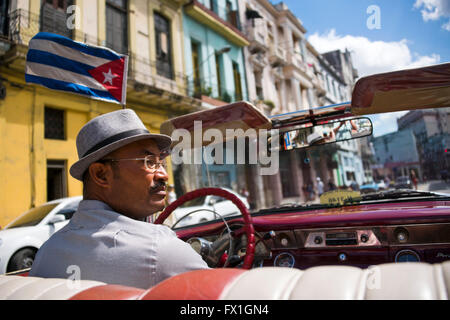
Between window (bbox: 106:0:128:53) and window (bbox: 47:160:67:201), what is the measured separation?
5127 mm

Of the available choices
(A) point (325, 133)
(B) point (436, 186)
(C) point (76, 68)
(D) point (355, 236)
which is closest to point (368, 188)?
(B) point (436, 186)

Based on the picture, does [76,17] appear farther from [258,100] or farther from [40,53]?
[258,100]

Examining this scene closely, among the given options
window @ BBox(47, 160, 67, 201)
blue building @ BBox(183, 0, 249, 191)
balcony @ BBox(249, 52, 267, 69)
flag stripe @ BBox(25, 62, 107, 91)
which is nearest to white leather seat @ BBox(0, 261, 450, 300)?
flag stripe @ BBox(25, 62, 107, 91)

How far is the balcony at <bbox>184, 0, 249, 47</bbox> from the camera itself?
15.6 m

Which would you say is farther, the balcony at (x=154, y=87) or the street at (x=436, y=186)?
the balcony at (x=154, y=87)

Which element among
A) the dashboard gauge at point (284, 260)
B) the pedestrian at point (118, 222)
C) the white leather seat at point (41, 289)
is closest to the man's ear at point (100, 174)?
the pedestrian at point (118, 222)

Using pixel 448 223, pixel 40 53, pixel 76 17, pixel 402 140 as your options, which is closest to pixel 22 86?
pixel 76 17

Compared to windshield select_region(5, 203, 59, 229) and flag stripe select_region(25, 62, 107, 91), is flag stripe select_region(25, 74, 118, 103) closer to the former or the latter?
flag stripe select_region(25, 62, 107, 91)

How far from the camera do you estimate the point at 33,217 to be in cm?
656

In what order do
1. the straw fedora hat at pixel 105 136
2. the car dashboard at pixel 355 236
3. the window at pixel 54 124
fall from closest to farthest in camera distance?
1. the straw fedora hat at pixel 105 136
2. the car dashboard at pixel 355 236
3. the window at pixel 54 124

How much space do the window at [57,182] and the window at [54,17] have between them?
4.35 meters

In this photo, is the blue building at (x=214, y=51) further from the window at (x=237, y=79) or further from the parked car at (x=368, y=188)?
the parked car at (x=368, y=188)

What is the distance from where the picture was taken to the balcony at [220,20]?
15.6 metres

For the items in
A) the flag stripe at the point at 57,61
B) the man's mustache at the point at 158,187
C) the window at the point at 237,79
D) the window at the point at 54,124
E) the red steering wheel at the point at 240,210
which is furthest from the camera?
the window at the point at 237,79
